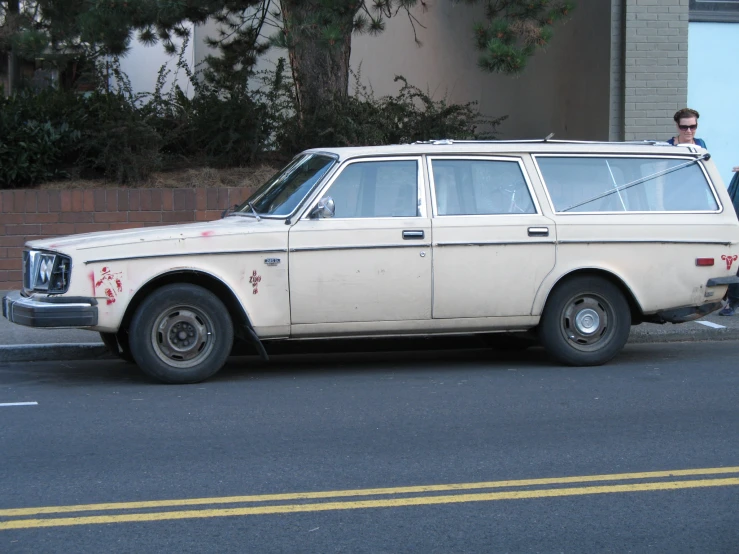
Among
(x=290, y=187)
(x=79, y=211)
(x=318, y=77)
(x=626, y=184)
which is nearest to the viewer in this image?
(x=290, y=187)

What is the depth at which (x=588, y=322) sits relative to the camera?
8.38 m

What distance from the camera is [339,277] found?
25.5ft

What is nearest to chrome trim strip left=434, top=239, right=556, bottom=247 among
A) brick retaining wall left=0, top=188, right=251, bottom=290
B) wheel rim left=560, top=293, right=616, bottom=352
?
wheel rim left=560, top=293, right=616, bottom=352

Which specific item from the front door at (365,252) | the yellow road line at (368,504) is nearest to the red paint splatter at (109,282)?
the front door at (365,252)

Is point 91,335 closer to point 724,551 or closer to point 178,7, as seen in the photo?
point 178,7

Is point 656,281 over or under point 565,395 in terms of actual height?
over

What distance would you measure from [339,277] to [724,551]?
4.03m

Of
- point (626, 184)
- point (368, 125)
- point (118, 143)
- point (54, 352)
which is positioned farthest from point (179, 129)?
point (626, 184)

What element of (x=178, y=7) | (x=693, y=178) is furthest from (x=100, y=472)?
(x=178, y=7)

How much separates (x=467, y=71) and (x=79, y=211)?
24.6ft

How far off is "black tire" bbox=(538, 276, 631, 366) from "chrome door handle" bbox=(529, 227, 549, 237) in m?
0.46

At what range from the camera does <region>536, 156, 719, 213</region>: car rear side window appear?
8.37 m

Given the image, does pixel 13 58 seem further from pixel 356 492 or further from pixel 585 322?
pixel 356 492

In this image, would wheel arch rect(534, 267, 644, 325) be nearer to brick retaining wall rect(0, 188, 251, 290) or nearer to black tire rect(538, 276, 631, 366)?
black tire rect(538, 276, 631, 366)
